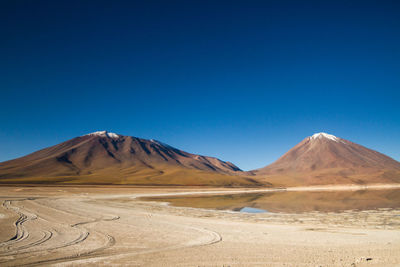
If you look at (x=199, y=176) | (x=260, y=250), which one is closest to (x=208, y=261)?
(x=260, y=250)

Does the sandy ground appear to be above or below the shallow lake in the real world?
above

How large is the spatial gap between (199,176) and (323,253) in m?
139

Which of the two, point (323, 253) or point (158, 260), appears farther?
point (323, 253)

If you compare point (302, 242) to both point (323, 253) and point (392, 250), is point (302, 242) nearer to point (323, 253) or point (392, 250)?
point (323, 253)

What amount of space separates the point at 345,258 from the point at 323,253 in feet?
3.01

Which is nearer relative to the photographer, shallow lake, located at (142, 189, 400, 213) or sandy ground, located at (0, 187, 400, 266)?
sandy ground, located at (0, 187, 400, 266)

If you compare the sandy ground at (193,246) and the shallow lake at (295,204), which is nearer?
the sandy ground at (193,246)

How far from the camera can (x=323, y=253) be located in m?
10.7

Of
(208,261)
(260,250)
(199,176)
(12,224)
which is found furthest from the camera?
(199,176)

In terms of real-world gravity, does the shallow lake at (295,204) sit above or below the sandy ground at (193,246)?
below

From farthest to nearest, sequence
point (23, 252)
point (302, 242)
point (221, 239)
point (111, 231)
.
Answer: point (111, 231), point (221, 239), point (302, 242), point (23, 252)

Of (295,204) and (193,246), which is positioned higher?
(193,246)

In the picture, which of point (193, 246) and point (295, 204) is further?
point (295, 204)

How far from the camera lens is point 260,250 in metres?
11.4
